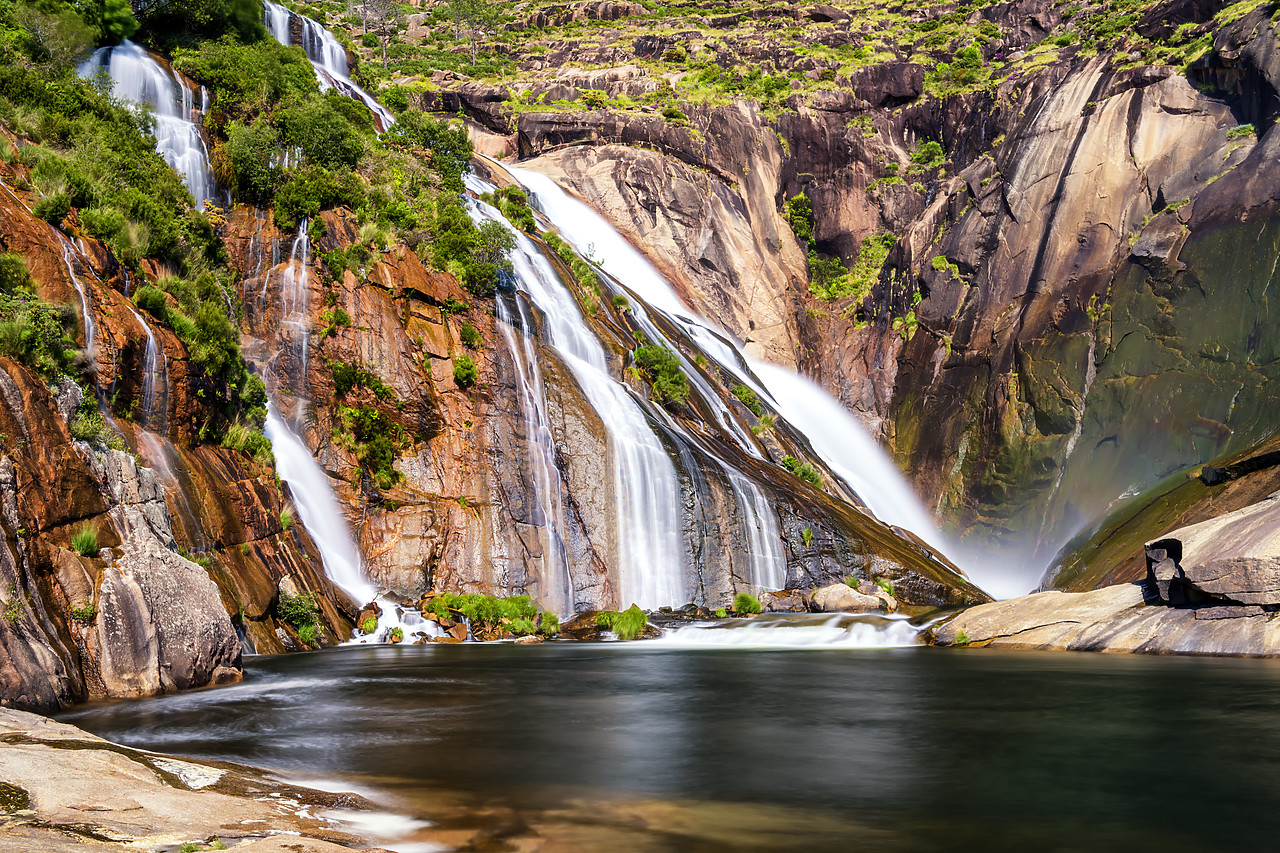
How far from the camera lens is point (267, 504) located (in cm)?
2200

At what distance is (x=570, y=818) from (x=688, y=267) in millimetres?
51603

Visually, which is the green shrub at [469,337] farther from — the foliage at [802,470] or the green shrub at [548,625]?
the foliage at [802,470]

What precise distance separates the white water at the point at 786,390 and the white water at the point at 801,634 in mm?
18710

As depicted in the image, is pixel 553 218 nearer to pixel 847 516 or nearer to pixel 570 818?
pixel 847 516

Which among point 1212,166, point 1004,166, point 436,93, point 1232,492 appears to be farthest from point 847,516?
point 436,93

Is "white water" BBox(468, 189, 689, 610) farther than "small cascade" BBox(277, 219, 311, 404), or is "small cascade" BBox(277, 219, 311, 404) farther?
"white water" BBox(468, 189, 689, 610)

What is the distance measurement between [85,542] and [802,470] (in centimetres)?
2894

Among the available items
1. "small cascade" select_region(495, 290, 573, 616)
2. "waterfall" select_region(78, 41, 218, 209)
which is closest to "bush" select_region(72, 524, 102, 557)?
"small cascade" select_region(495, 290, 573, 616)

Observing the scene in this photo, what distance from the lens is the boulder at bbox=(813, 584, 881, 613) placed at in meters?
27.3

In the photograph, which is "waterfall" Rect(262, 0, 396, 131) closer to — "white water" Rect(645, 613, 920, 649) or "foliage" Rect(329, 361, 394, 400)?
"foliage" Rect(329, 361, 394, 400)

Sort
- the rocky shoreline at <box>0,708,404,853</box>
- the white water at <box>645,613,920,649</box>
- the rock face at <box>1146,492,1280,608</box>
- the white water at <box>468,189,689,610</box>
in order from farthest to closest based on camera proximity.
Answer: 1. the white water at <box>468,189,689,610</box>
2. the white water at <box>645,613,920,649</box>
3. the rock face at <box>1146,492,1280,608</box>
4. the rocky shoreline at <box>0,708,404,853</box>

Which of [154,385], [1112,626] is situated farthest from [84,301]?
[1112,626]

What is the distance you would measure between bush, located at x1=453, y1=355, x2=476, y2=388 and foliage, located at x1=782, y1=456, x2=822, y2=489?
14920 mm

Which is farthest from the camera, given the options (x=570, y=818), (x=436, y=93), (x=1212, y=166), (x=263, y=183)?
(x=436, y=93)
